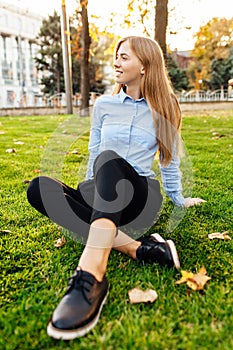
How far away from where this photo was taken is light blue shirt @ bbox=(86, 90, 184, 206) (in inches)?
79.5

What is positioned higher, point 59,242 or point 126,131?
point 126,131

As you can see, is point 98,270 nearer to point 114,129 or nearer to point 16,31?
point 114,129

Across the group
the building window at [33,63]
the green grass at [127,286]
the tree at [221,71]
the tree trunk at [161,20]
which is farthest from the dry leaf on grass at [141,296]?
the building window at [33,63]

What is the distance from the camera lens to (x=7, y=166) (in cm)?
404

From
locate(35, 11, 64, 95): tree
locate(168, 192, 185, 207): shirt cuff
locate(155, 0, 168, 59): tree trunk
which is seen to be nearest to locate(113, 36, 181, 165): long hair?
locate(168, 192, 185, 207): shirt cuff

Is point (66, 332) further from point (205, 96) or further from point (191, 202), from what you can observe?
point (205, 96)

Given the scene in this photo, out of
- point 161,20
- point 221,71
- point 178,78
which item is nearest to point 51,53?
point 178,78

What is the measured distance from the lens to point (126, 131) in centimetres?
202

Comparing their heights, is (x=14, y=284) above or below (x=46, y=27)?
below

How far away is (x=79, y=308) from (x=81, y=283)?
113 millimetres

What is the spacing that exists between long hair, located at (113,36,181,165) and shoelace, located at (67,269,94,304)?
91 centimetres

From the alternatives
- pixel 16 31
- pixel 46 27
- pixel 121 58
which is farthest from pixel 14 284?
pixel 16 31

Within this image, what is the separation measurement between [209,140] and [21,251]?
14.5 ft

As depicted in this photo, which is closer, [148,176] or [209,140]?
[148,176]
